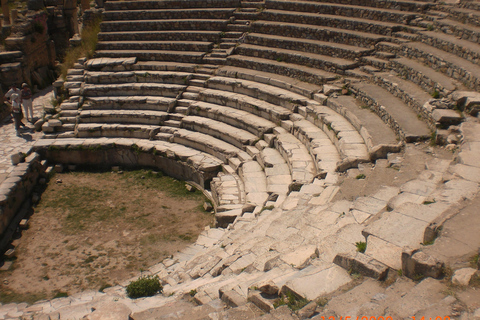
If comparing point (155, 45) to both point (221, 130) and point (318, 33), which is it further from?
point (318, 33)

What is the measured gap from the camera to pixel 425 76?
32.0 ft

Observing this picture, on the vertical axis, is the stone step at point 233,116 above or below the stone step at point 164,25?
below

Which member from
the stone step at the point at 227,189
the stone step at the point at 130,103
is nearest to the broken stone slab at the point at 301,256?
the stone step at the point at 227,189

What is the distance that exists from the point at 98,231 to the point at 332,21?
347 inches

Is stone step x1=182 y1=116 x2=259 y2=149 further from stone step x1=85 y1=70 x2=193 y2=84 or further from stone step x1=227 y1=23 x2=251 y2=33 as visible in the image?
stone step x1=227 y1=23 x2=251 y2=33

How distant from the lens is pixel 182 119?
507 inches

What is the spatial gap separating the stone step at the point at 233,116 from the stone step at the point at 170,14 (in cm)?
404

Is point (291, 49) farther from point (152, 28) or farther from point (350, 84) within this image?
point (152, 28)

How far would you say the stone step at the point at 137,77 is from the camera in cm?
1405

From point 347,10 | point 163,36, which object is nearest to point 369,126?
point 347,10

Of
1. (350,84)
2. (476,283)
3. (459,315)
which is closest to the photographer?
(459,315)

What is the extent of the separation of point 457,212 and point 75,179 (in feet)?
32.7

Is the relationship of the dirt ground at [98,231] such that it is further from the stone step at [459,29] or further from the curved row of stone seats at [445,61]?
the stone step at [459,29]

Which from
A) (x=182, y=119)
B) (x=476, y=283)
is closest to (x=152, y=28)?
(x=182, y=119)
